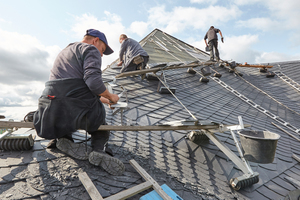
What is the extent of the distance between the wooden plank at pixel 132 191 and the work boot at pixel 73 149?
0.67 meters

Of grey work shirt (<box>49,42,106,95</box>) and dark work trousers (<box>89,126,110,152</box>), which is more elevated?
grey work shirt (<box>49,42,106,95</box>)

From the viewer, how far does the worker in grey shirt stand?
5.17 m

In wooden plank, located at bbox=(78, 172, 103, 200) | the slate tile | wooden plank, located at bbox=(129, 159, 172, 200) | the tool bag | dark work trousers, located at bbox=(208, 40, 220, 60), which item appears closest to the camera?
wooden plank, located at bbox=(78, 172, 103, 200)

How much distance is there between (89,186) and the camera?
1.50 m

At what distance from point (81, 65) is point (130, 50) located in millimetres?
3785

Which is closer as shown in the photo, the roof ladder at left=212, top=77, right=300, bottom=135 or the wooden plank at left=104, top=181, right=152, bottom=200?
the wooden plank at left=104, top=181, right=152, bottom=200

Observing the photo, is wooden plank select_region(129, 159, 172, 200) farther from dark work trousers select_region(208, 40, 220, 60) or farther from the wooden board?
dark work trousers select_region(208, 40, 220, 60)

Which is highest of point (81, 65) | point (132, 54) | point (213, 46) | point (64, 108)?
point (213, 46)

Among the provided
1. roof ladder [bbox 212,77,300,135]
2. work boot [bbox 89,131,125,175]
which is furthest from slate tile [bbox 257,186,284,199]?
roof ladder [bbox 212,77,300,135]

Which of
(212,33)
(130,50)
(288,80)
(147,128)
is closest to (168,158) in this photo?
(147,128)

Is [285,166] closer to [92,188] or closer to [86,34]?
[92,188]

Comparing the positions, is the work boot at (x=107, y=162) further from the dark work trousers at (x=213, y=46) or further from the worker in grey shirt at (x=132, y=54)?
the dark work trousers at (x=213, y=46)

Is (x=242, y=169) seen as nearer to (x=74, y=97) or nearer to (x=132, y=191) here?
(x=132, y=191)

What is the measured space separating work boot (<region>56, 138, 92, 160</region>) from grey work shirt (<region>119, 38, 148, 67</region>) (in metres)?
3.71
